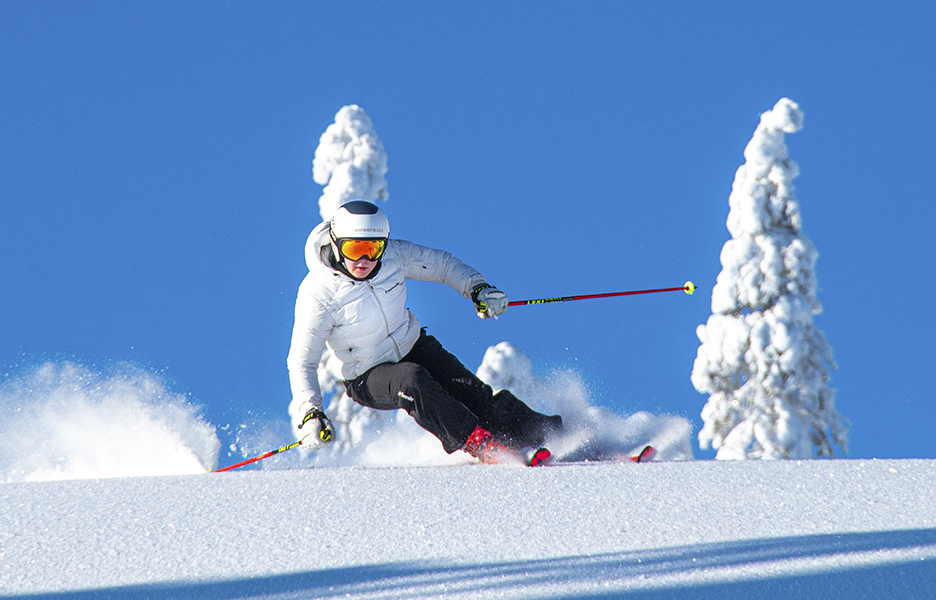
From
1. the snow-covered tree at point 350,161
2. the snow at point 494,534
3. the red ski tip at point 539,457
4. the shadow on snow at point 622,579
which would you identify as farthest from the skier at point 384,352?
the snow-covered tree at point 350,161

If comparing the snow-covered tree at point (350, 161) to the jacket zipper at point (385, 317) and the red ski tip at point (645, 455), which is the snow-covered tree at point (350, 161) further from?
the red ski tip at point (645, 455)

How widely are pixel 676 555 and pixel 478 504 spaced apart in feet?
Answer: 3.64

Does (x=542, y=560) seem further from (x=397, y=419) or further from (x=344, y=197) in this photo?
(x=344, y=197)

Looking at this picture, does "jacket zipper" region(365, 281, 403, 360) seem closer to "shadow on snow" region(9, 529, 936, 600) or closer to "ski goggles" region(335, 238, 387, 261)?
"ski goggles" region(335, 238, 387, 261)

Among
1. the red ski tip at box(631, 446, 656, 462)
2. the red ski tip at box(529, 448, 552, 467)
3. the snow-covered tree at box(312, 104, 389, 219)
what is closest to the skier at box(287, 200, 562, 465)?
the red ski tip at box(529, 448, 552, 467)

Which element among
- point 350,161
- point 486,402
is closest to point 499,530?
point 486,402

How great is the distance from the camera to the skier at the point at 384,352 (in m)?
5.12

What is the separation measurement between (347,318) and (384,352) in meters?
0.41

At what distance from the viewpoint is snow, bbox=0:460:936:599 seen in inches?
107

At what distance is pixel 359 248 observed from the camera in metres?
5.25

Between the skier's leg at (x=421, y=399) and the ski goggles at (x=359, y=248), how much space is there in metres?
0.83

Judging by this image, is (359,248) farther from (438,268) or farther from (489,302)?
(489,302)

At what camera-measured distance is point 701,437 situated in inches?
518

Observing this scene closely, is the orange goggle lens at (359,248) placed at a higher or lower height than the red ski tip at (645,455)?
higher
